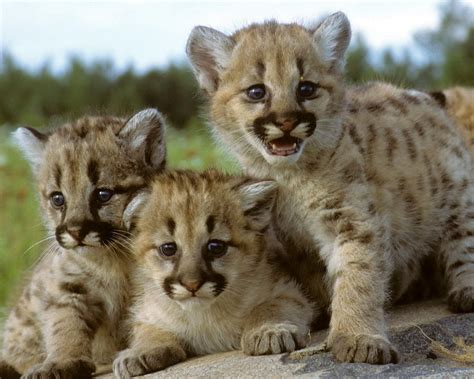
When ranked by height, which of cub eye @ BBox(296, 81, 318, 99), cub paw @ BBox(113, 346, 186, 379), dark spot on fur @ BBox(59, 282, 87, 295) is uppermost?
cub eye @ BBox(296, 81, 318, 99)

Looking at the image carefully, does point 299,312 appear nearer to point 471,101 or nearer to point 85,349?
point 85,349

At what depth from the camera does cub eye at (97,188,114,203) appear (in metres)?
5.66

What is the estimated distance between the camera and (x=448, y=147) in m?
7.08

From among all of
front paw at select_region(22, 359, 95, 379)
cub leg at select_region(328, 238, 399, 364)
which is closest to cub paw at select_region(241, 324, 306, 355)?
cub leg at select_region(328, 238, 399, 364)

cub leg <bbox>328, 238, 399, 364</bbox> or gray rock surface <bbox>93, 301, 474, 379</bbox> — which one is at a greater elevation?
cub leg <bbox>328, 238, 399, 364</bbox>

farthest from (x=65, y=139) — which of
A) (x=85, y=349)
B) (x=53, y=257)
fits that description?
(x=85, y=349)

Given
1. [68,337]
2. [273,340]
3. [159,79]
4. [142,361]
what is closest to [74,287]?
[68,337]

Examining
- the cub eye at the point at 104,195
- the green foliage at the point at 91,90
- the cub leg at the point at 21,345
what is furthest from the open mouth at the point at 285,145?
the green foliage at the point at 91,90

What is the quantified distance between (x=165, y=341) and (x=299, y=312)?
0.87 metres

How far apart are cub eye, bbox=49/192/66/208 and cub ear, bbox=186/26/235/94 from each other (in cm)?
132

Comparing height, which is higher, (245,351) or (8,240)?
(245,351)

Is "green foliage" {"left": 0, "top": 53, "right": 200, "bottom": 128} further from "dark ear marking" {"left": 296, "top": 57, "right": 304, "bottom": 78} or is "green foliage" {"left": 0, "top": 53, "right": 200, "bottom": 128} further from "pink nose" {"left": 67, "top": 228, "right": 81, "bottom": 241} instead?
"pink nose" {"left": 67, "top": 228, "right": 81, "bottom": 241}

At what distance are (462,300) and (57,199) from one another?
9.20ft

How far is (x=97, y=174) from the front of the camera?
5719mm
